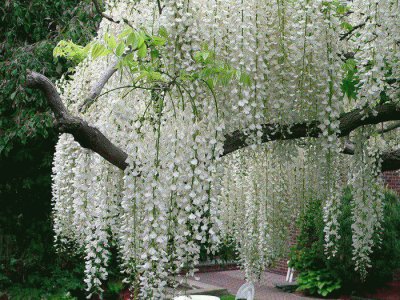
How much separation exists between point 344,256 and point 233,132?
5.81 meters

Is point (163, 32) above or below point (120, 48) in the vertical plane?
above

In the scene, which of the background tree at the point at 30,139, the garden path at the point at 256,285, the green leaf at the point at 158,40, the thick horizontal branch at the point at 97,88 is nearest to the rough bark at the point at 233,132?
the thick horizontal branch at the point at 97,88

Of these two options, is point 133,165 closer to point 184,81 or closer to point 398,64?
point 184,81

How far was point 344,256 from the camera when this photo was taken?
28.2 ft

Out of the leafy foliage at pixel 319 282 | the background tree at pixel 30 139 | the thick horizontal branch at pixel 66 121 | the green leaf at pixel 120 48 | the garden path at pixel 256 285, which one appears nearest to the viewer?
the green leaf at pixel 120 48

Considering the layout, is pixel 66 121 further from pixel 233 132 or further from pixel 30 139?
pixel 30 139

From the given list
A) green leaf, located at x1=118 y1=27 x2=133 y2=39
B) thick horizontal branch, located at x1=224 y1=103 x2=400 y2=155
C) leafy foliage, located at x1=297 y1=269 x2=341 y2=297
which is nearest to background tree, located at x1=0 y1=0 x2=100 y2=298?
thick horizontal branch, located at x1=224 y1=103 x2=400 y2=155

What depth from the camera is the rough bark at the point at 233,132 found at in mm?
2824

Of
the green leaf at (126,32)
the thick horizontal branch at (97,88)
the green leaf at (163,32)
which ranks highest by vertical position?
the green leaf at (163,32)

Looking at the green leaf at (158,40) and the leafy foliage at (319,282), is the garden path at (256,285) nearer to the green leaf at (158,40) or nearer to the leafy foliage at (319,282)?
the leafy foliage at (319,282)

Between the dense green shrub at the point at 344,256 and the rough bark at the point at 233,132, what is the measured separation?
13.7 feet

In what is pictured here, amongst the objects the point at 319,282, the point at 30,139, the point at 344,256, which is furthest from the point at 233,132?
the point at 319,282

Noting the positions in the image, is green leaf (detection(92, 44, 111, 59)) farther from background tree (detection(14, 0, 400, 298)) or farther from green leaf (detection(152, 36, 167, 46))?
green leaf (detection(152, 36, 167, 46))

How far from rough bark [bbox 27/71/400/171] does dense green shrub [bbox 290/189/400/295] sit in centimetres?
419
